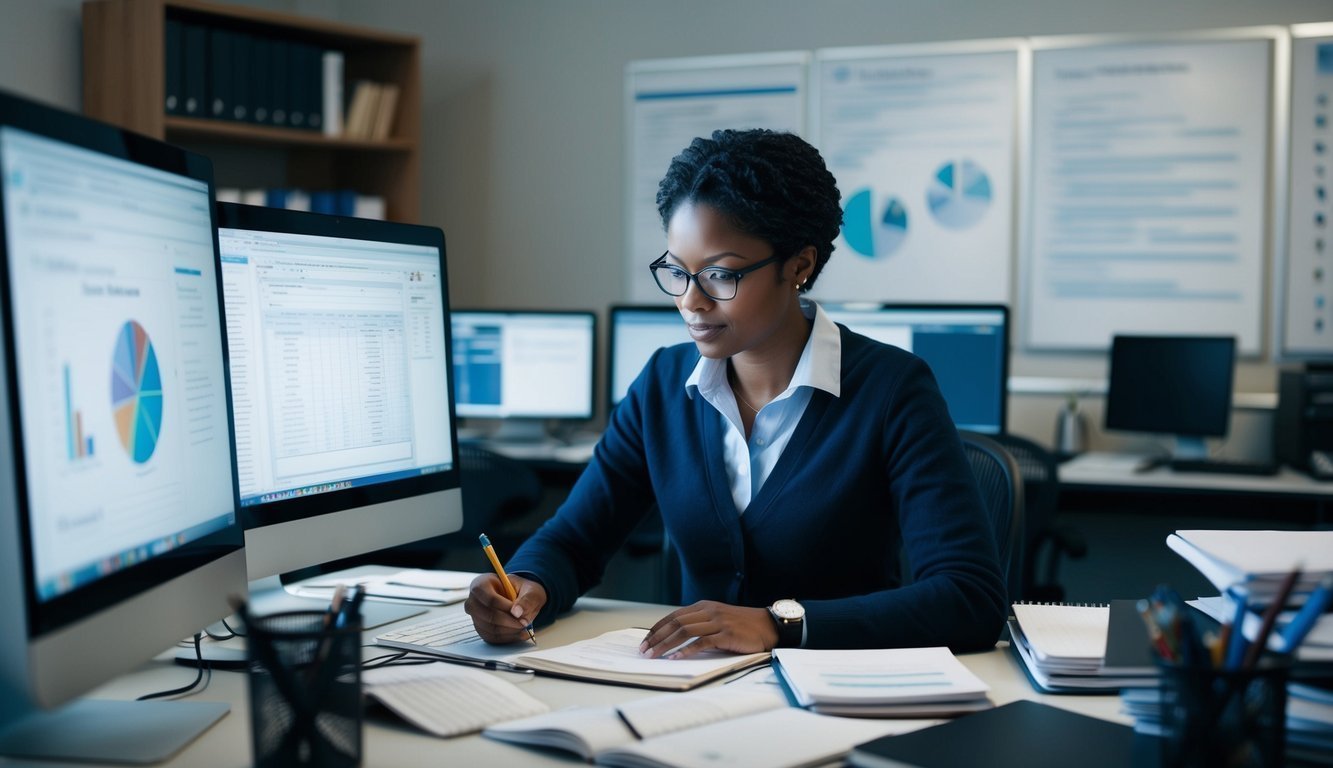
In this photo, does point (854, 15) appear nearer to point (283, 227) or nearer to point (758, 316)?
point (758, 316)

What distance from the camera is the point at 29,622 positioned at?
762 millimetres

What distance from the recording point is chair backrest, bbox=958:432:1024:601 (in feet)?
5.61

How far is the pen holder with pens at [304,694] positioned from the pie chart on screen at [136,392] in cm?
19

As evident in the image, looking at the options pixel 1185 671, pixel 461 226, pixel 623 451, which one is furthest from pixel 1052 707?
pixel 461 226

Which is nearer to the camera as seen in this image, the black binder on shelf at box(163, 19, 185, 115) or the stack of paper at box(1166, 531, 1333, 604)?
the stack of paper at box(1166, 531, 1333, 604)

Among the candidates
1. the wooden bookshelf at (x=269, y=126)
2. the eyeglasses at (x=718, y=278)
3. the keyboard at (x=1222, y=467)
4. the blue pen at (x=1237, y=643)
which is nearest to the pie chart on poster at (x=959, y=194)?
the keyboard at (x=1222, y=467)

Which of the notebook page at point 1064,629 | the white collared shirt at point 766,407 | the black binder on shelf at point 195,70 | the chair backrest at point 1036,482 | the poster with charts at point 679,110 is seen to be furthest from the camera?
the poster with charts at point 679,110

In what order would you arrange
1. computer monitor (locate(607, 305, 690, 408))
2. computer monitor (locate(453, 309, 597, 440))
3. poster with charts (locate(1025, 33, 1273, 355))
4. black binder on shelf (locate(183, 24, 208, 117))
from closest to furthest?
black binder on shelf (locate(183, 24, 208, 117)), poster with charts (locate(1025, 33, 1273, 355)), computer monitor (locate(607, 305, 690, 408)), computer monitor (locate(453, 309, 597, 440))

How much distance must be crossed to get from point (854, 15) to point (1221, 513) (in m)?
1.99

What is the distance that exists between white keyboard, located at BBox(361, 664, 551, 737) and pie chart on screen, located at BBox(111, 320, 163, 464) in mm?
310

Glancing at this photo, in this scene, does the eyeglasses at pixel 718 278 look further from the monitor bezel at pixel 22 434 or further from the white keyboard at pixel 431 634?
the monitor bezel at pixel 22 434

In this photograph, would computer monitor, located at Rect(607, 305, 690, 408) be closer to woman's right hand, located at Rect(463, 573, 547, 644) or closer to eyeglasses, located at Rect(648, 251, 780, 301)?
eyeglasses, located at Rect(648, 251, 780, 301)

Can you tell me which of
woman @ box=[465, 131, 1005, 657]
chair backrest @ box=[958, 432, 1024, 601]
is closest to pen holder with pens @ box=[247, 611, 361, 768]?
woman @ box=[465, 131, 1005, 657]

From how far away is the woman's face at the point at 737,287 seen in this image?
1.52 metres
